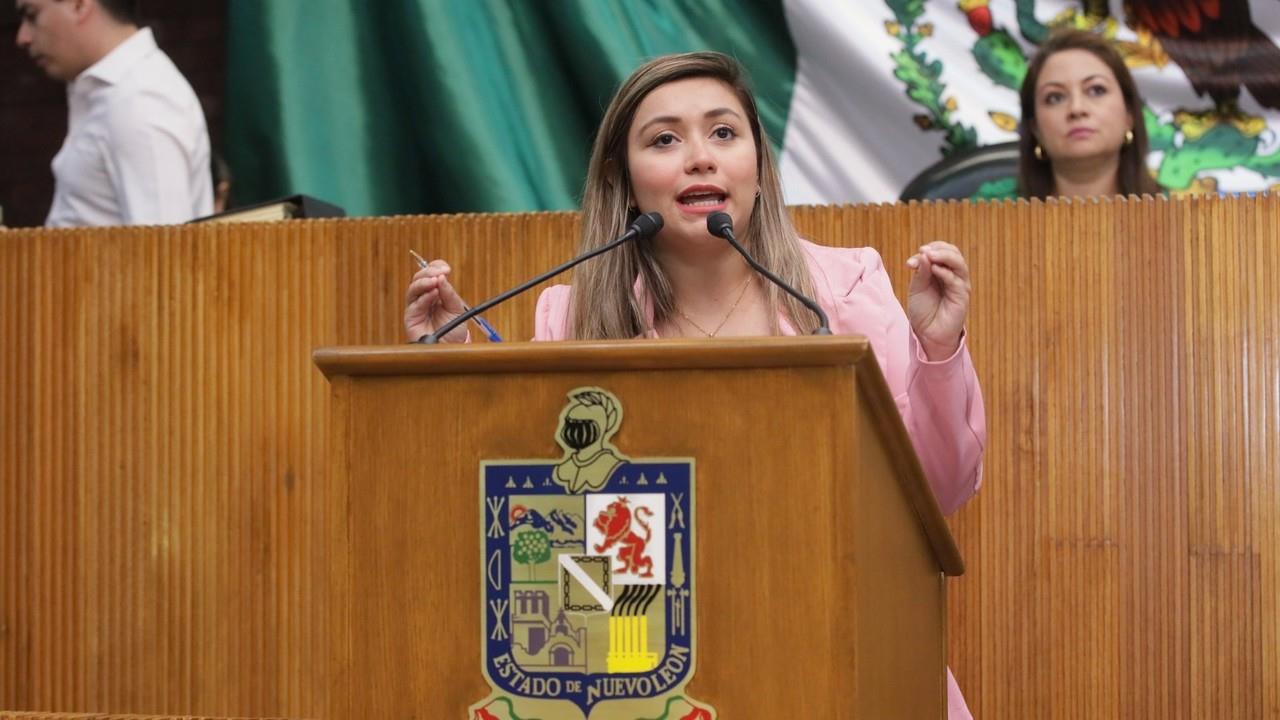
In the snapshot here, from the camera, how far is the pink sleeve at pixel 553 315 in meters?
2.09

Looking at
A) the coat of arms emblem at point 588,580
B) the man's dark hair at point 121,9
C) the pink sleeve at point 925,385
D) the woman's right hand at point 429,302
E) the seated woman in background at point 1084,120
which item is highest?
the man's dark hair at point 121,9

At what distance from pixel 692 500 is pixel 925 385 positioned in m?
0.53

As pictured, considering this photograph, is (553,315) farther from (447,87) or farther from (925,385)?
(447,87)

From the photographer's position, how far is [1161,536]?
2.44m

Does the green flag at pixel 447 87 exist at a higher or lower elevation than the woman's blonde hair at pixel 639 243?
higher

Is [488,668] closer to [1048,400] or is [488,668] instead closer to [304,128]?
[1048,400]

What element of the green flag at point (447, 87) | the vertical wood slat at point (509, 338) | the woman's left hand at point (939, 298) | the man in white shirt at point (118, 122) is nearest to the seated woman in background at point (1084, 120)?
the green flag at point (447, 87)

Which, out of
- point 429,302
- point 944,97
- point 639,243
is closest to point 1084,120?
point 944,97

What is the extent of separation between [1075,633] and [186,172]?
2.22 meters

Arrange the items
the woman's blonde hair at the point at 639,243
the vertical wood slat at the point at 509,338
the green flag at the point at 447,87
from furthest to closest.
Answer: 1. the green flag at the point at 447,87
2. the vertical wood slat at the point at 509,338
3. the woman's blonde hair at the point at 639,243

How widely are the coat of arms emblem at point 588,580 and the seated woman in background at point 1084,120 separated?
6.70ft

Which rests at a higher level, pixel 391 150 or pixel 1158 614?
pixel 391 150

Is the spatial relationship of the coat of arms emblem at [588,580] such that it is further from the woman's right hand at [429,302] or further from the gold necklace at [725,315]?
the gold necklace at [725,315]

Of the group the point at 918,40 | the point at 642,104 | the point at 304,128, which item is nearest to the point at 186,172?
the point at 304,128
